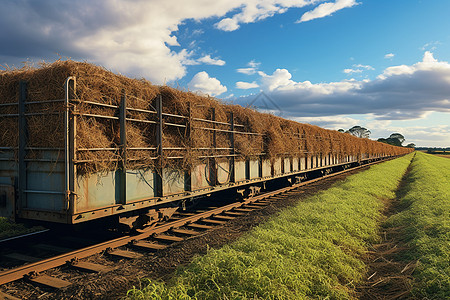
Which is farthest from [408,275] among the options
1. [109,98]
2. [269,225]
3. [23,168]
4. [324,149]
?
[324,149]

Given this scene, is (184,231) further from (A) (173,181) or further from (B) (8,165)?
(B) (8,165)

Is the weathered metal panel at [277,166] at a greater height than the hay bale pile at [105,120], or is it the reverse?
the hay bale pile at [105,120]

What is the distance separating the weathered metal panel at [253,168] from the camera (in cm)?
1025

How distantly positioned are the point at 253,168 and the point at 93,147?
6.49m

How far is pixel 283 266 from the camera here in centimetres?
429

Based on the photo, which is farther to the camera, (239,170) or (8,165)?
(239,170)

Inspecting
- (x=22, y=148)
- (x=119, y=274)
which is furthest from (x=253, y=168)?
(x=22, y=148)

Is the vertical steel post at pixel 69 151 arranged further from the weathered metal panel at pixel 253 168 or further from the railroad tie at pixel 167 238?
the weathered metal panel at pixel 253 168

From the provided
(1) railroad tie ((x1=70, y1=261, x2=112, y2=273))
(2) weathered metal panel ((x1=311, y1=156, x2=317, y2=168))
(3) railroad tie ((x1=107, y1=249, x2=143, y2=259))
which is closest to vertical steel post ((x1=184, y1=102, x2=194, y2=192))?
(3) railroad tie ((x1=107, y1=249, x2=143, y2=259))

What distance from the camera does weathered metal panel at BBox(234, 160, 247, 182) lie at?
938 cm

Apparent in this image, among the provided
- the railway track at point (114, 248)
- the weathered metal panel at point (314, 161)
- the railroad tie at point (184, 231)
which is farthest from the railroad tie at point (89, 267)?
the weathered metal panel at point (314, 161)

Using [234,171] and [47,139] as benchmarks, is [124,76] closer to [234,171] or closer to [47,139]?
[47,139]

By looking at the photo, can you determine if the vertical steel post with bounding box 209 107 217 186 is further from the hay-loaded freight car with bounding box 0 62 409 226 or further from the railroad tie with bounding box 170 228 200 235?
the railroad tie with bounding box 170 228 200 235

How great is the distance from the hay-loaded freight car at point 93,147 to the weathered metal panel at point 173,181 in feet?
0.08
